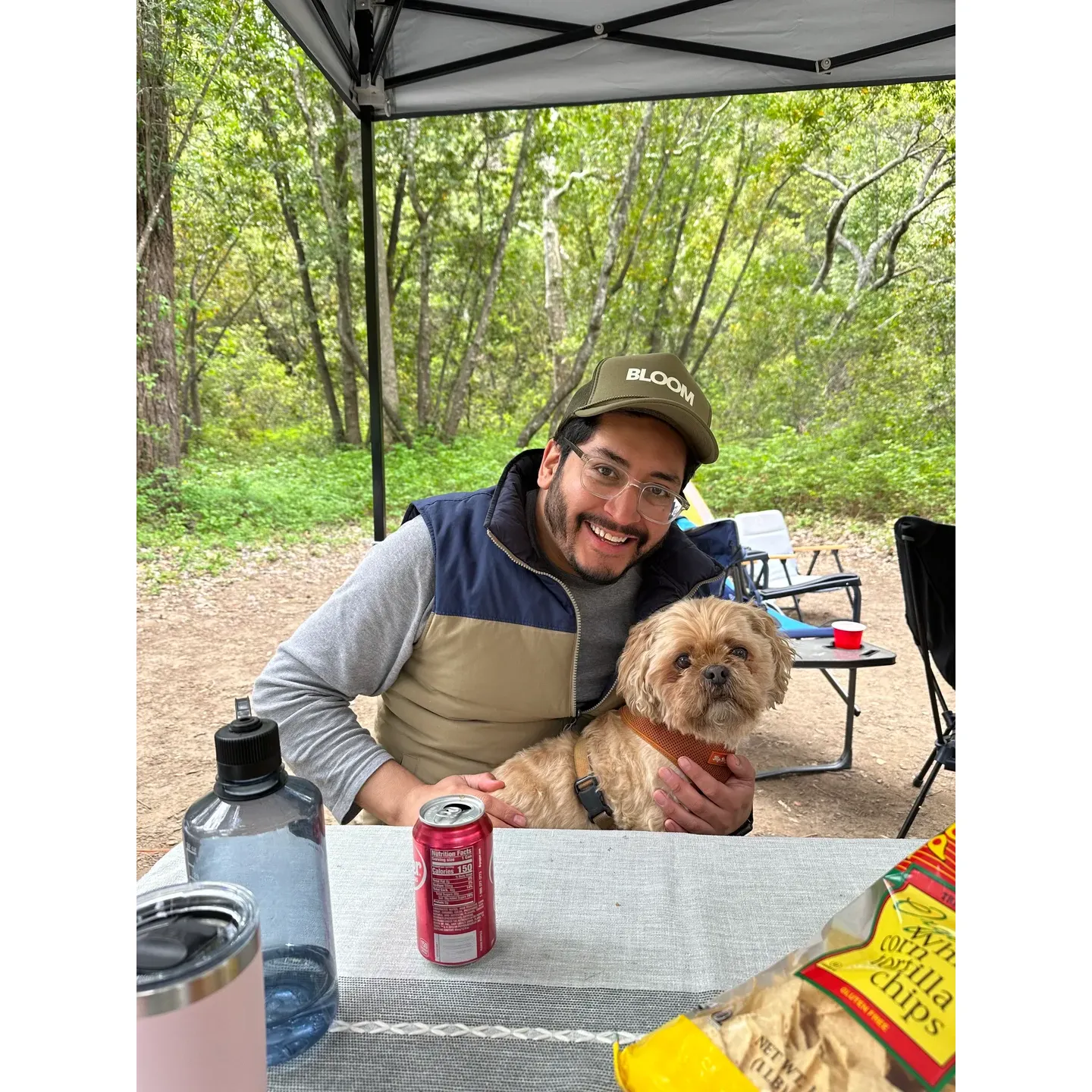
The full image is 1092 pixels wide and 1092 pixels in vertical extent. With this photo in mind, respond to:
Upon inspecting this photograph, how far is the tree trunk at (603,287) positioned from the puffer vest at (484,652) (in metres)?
9.63

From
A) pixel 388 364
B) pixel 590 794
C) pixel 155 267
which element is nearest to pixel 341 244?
pixel 388 364

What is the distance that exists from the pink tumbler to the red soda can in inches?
10.8

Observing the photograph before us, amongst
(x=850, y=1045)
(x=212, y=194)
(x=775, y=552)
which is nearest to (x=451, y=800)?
(x=850, y=1045)

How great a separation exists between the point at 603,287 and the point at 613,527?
10.6 metres

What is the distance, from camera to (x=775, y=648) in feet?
6.51

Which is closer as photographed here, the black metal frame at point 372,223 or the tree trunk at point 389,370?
the black metal frame at point 372,223

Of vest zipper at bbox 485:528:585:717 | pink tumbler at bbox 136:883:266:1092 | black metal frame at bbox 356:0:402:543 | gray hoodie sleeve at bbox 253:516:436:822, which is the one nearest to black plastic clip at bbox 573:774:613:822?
vest zipper at bbox 485:528:585:717

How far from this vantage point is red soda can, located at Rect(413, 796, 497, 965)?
875 mm

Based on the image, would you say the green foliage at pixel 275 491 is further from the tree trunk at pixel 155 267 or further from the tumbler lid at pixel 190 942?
the tumbler lid at pixel 190 942

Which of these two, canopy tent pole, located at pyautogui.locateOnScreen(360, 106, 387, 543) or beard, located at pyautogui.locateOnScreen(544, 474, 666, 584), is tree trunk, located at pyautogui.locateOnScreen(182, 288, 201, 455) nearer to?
canopy tent pole, located at pyautogui.locateOnScreen(360, 106, 387, 543)

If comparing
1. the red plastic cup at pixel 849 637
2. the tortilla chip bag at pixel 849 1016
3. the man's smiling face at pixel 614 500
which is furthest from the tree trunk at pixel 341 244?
the tortilla chip bag at pixel 849 1016

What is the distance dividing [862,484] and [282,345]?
873 cm

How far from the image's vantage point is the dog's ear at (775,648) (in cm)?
195
